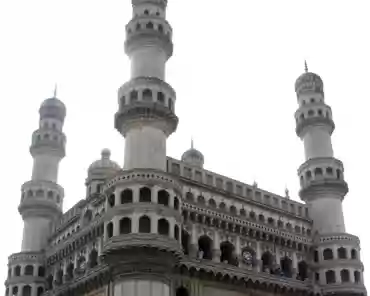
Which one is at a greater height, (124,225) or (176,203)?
(176,203)

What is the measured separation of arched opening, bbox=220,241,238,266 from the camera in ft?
115

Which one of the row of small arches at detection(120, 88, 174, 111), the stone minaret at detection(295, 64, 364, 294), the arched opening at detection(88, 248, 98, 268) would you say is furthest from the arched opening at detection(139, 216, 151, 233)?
the stone minaret at detection(295, 64, 364, 294)

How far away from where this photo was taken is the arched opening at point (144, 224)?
1177 inches

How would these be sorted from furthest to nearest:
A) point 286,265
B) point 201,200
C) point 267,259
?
point 286,265, point 267,259, point 201,200

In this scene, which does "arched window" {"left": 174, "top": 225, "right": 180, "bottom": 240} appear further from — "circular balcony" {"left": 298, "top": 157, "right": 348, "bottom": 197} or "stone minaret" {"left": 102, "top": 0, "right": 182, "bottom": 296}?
"circular balcony" {"left": 298, "top": 157, "right": 348, "bottom": 197}

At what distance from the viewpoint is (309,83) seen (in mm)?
45812

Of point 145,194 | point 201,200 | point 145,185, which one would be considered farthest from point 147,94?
point 201,200

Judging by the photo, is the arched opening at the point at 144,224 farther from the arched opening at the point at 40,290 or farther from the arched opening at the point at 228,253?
the arched opening at the point at 40,290

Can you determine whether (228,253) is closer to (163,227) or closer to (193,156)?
(163,227)

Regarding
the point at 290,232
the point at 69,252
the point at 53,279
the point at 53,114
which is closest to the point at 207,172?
the point at 290,232

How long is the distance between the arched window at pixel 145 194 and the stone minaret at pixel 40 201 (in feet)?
43.8

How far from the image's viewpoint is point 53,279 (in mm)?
39094

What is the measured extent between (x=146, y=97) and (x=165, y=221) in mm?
7480

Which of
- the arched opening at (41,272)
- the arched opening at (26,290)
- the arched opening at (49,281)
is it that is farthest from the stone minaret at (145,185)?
the arched opening at (26,290)
